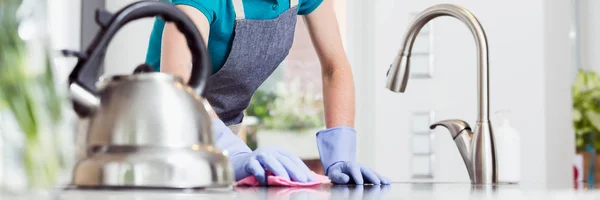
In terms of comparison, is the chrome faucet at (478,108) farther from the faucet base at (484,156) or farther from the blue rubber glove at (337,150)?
the blue rubber glove at (337,150)

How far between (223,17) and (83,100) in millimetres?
768

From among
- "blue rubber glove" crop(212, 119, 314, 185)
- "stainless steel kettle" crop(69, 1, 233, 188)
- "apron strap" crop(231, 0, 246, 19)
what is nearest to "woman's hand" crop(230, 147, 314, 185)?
"blue rubber glove" crop(212, 119, 314, 185)

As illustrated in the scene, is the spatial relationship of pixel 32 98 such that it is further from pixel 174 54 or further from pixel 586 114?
pixel 586 114

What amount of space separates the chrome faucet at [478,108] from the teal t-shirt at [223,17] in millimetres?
294

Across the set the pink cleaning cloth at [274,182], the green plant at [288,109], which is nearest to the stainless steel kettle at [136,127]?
the pink cleaning cloth at [274,182]

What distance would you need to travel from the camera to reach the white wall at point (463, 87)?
9.19 ft

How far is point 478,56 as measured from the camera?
1.50 metres

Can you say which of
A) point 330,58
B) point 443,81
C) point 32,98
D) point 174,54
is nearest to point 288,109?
point 443,81

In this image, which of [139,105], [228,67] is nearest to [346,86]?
[228,67]

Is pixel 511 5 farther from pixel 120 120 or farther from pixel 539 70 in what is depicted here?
pixel 120 120

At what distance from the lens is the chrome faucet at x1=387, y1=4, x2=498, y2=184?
1.46 m

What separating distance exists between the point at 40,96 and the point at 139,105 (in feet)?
1.26

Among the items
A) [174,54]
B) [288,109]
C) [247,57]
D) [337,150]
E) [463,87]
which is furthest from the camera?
[288,109]

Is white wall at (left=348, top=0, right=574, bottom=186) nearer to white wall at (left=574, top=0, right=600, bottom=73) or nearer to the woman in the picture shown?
the woman
